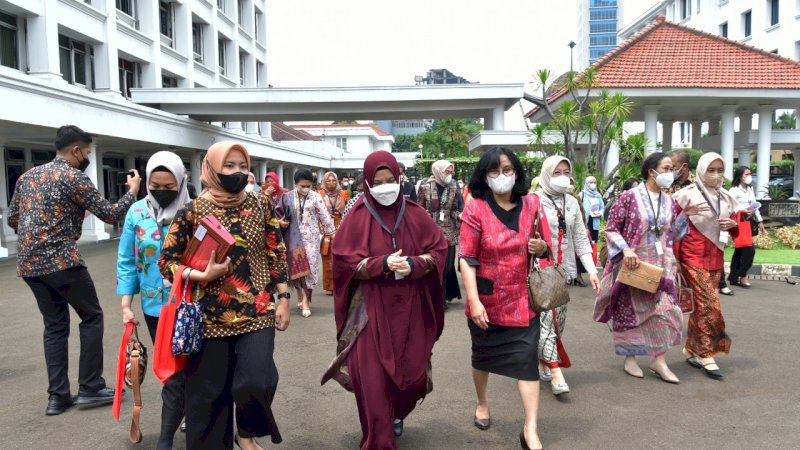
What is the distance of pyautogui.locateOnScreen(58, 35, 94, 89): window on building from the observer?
19766 millimetres

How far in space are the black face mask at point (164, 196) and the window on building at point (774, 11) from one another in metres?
38.7

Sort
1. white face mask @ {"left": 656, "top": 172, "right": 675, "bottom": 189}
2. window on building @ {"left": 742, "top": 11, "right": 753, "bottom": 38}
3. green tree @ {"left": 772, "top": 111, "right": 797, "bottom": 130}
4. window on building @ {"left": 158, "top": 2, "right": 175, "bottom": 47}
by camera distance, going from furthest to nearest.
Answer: green tree @ {"left": 772, "top": 111, "right": 797, "bottom": 130} → window on building @ {"left": 742, "top": 11, "right": 753, "bottom": 38} → window on building @ {"left": 158, "top": 2, "right": 175, "bottom": 47} → white face mask @ {"left": 656, "top": 172, "right": 675, "bottom": 189}

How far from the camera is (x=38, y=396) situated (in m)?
4.71

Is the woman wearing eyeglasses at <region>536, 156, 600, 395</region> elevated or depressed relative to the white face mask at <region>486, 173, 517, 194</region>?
depressed

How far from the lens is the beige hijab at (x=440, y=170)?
8102 millimetres

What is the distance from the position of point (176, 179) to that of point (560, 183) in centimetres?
274

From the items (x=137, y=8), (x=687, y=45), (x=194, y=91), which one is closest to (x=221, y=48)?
(x=137, y=8)

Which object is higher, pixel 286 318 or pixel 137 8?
pixel 137 8

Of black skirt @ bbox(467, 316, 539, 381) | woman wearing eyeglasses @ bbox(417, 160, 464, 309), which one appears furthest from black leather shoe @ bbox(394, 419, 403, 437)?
woman wearing eyeglasses @ bbox(417, 160, 464, 309)

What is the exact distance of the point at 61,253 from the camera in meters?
4.29

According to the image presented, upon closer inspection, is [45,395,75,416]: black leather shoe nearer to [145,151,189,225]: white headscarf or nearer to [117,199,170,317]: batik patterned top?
[117,199,170,317]: batik patterned top

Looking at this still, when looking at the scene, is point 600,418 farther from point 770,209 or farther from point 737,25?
point 737,25

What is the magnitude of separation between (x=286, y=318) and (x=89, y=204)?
187cm

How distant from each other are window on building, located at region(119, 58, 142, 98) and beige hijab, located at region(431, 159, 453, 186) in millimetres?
19407
